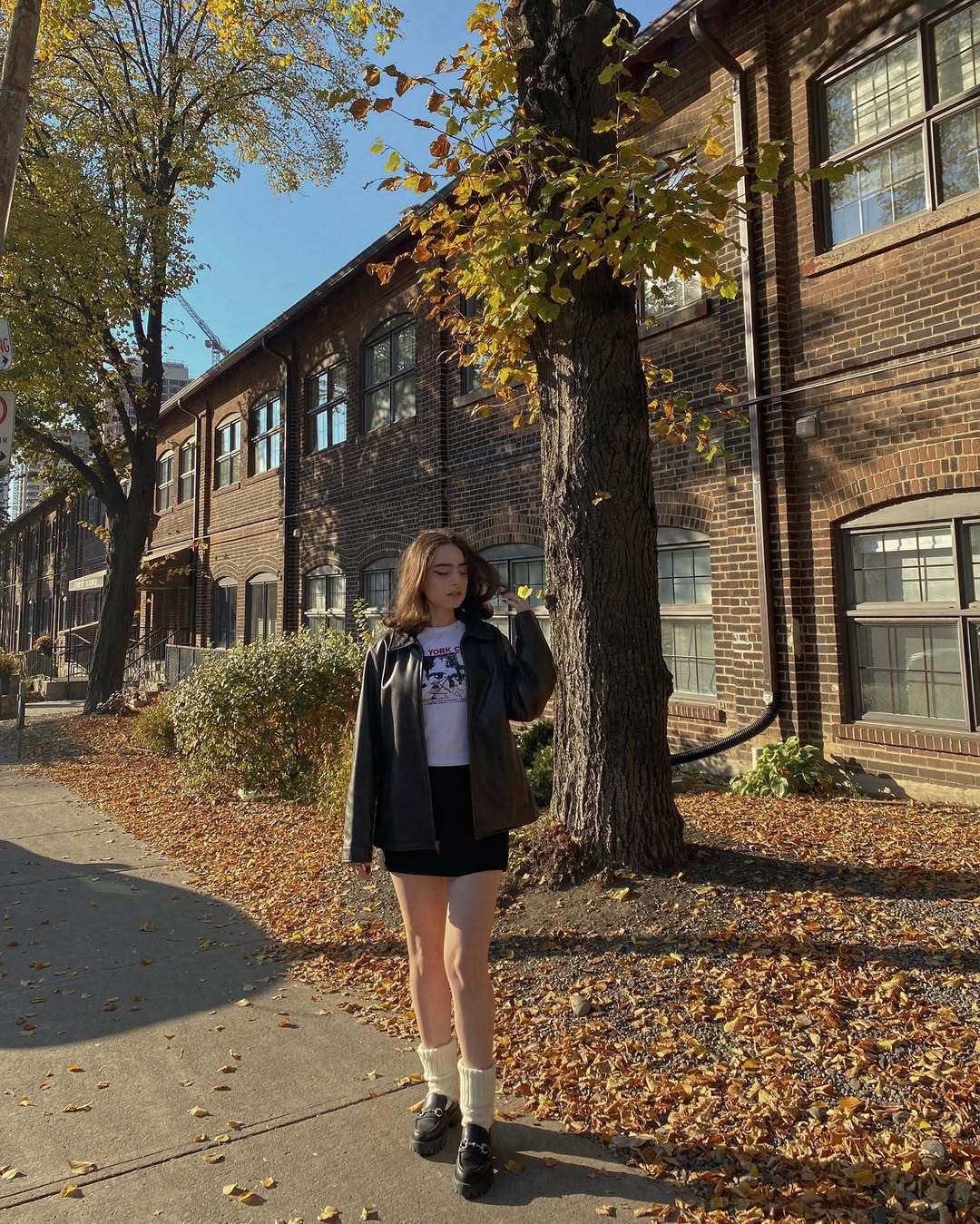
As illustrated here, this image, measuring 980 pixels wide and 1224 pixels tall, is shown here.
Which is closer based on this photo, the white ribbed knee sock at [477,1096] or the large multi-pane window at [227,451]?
the white ribbed knee sock at [477,1096]

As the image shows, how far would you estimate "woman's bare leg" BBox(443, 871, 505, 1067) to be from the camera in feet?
8.56

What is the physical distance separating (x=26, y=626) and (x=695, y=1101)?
49.1 m

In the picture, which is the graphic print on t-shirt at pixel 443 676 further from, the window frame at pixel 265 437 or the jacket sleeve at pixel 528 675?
the window frame at pixel 265 437

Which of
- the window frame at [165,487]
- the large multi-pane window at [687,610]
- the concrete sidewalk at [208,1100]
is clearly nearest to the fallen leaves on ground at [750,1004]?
the concrete sidewalk at [208,1100]

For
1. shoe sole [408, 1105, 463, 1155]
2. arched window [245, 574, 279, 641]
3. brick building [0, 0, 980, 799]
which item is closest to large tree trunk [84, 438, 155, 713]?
arched window [245, 574, 279, 641]

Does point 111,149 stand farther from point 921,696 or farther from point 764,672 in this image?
point 921,696

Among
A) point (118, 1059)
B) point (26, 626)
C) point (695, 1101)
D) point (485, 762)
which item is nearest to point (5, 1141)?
point (118, 1059)

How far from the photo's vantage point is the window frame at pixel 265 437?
1794 centimetres

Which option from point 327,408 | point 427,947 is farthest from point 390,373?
point 427,947

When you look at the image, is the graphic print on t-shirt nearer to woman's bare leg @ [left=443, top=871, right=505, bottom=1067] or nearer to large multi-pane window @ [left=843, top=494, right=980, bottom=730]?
woman's bare leg @ [left=443, top=871, right=505, bottom=1067]

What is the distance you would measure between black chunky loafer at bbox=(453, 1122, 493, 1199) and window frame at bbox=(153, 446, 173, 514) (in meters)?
23.8

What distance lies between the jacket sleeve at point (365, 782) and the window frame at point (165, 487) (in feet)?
75.8

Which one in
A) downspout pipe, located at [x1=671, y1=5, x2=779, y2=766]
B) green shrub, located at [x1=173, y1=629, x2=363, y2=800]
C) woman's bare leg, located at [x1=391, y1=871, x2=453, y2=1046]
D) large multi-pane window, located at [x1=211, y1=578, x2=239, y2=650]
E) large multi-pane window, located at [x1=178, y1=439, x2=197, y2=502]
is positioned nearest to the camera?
woman's bare leg, located at [x1=391, y1=871, x2=453, y2=1046]

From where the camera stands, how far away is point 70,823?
7703 millimetres
